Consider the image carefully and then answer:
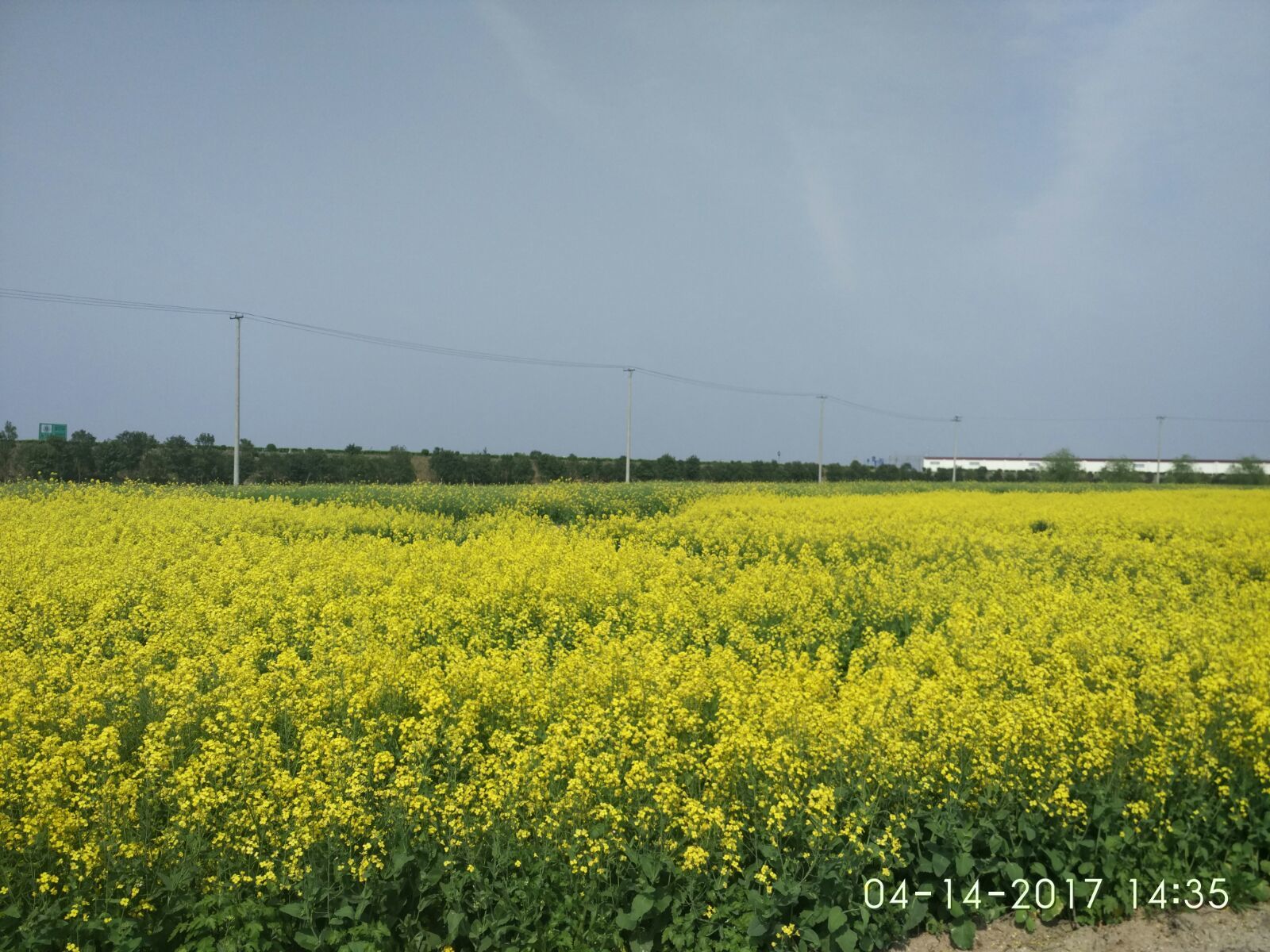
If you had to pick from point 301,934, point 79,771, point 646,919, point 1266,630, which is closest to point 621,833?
point 646,919

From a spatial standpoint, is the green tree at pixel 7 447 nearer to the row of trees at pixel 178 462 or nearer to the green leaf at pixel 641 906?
the row of trees at pixel 178 462

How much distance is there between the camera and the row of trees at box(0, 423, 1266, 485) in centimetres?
3145

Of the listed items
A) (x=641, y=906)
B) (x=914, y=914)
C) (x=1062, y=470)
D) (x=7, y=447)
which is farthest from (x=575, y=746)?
(x=1062, y=470)

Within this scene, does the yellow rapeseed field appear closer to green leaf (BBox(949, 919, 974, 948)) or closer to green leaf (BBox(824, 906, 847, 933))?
green leaf (BBox(824, 906, 847, 933))

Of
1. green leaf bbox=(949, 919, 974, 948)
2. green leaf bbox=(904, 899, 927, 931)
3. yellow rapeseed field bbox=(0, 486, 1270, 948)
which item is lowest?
green leaf bbox=(949, 919, 974, 948)

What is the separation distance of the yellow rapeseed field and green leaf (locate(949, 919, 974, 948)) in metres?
0.35

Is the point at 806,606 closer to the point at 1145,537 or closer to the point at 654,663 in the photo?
the point at 654,663

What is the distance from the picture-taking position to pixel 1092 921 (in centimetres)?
450

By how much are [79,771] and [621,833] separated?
9.74 ft

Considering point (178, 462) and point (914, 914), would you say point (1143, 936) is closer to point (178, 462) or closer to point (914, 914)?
point (914, 914)

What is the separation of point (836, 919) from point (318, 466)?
38.3m

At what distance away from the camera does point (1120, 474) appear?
2778 inches

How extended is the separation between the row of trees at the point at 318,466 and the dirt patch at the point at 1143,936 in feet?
92.7

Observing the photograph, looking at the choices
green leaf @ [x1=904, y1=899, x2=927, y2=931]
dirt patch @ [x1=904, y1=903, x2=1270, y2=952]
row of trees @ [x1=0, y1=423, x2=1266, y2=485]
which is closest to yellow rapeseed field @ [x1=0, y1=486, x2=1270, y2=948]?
green leaf @ [x1=904, y1=899, x2=927, y2=931]
